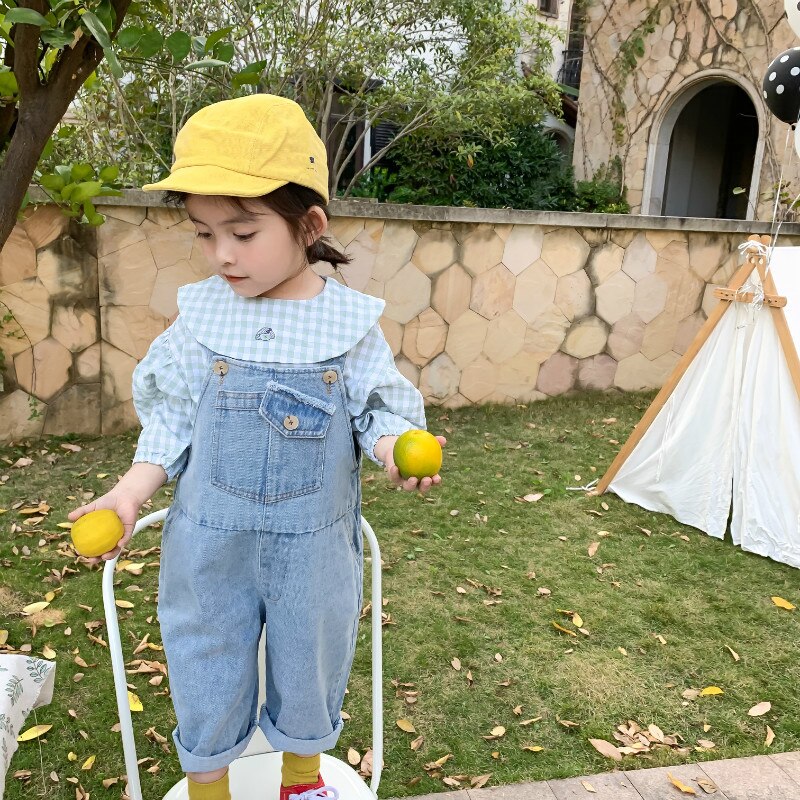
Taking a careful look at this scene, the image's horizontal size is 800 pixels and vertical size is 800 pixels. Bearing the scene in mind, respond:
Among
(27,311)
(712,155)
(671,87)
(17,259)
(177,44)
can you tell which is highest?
(671,87)

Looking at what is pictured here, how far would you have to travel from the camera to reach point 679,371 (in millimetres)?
4027

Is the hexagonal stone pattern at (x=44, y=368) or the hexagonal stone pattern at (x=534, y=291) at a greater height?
the hexagonal stone pattern at (x=534, y=291)

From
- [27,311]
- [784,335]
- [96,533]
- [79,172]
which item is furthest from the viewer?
[27,311]

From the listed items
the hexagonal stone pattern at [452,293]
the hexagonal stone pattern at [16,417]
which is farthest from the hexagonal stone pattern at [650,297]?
the hexagonal stone pattern at [16,417]

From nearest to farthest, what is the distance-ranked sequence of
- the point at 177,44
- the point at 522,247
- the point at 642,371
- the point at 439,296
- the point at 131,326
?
the point at 177,44 → the point at 131,326 → the point at 439,296 → the point at 522,247 → the point at 642,371

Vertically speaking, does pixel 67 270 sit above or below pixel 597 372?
above

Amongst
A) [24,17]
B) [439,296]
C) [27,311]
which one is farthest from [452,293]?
[24,17]

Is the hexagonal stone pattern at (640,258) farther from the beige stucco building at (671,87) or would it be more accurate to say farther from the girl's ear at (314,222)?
A: the girl's ear at (314,222)

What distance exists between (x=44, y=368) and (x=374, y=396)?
3.69 meters

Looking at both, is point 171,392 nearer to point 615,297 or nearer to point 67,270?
point 67,270

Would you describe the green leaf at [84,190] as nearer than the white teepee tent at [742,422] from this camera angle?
Yes

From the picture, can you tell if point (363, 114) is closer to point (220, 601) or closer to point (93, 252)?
point (93, 252)

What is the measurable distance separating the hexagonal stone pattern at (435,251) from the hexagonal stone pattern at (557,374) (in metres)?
1.18

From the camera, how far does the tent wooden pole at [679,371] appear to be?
3816mm
